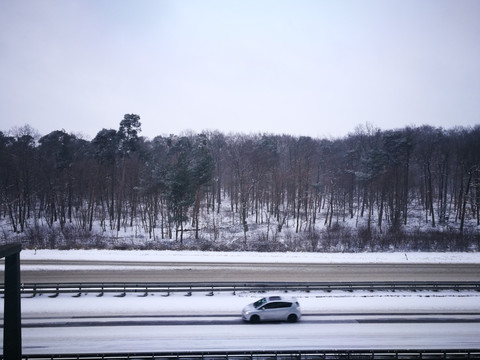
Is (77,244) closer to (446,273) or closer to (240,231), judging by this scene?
(240,231)

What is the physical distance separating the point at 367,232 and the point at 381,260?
8.52m

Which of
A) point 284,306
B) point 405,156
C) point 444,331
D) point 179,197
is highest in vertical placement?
point 405,156

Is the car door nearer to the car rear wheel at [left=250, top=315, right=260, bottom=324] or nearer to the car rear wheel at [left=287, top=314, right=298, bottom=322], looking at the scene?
the car rear wheel at [left=250, top=315, right=260, bottom=324]

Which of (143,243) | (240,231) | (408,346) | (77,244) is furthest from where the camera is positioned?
(240,231)

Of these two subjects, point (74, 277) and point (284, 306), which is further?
point (74, 277)

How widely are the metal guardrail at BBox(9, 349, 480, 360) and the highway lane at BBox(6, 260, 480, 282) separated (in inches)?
383

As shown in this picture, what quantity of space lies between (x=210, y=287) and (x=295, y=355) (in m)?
8.49

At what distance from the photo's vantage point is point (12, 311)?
7.33m

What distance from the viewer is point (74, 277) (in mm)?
21359

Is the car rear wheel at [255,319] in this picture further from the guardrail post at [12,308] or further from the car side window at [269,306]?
the guardrail post at [12,308]

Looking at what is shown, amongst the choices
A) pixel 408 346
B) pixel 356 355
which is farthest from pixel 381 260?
pixel 356 355

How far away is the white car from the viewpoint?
47.7ft

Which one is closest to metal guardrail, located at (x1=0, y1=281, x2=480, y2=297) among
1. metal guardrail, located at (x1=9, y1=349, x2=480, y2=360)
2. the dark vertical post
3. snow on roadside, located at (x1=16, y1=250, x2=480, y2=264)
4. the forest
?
metal guardrail, located at (x1=9, y1=349, x2=480, y2=360)

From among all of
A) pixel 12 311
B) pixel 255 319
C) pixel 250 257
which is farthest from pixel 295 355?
pixel 250 257
